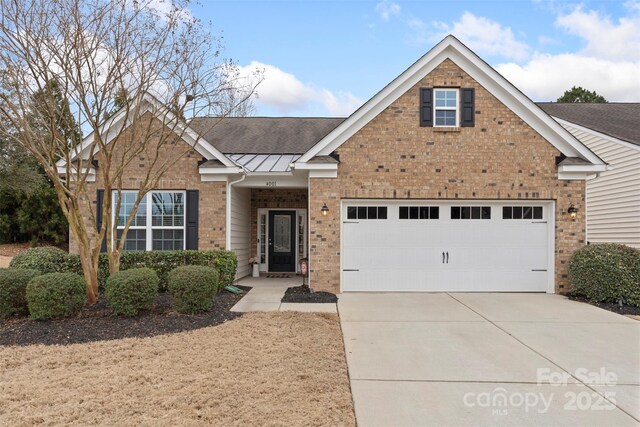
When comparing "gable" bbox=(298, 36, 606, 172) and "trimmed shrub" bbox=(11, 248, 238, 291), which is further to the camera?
"gable" bbox=(298, 36, 606, 172)

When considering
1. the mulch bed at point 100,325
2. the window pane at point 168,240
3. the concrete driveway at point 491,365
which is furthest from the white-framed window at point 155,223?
the concrete driveway at point 491,365

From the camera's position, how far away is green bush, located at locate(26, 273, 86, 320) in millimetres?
6695

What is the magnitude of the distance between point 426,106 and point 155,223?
7627 mm

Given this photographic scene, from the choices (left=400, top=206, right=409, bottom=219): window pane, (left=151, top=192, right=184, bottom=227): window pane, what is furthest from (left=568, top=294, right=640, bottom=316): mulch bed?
(left=151, top=192, right=184, bottom=227): window pane

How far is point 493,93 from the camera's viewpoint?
10.1 meters

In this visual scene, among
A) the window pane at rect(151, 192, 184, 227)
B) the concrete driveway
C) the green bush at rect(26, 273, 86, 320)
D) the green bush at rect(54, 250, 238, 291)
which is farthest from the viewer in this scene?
the window pane at rect(151, 192, 184, 227)

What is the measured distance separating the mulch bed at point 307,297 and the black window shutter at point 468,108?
17.4ft

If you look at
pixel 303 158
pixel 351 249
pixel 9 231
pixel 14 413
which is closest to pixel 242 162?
pixel 303 158

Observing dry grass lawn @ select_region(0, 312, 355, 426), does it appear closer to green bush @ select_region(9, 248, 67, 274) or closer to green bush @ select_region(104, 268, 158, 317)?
green bush @ select_region(104, 268, 158, 317)

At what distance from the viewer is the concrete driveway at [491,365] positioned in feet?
12.8

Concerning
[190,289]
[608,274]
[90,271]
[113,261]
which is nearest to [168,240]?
[113,261]

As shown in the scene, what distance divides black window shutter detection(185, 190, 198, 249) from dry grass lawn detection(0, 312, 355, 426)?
4.76 meters

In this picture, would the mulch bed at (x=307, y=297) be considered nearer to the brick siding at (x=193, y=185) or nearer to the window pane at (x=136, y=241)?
the brick siding at (x=193, y=185)

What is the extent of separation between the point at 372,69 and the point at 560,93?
32309 mm
